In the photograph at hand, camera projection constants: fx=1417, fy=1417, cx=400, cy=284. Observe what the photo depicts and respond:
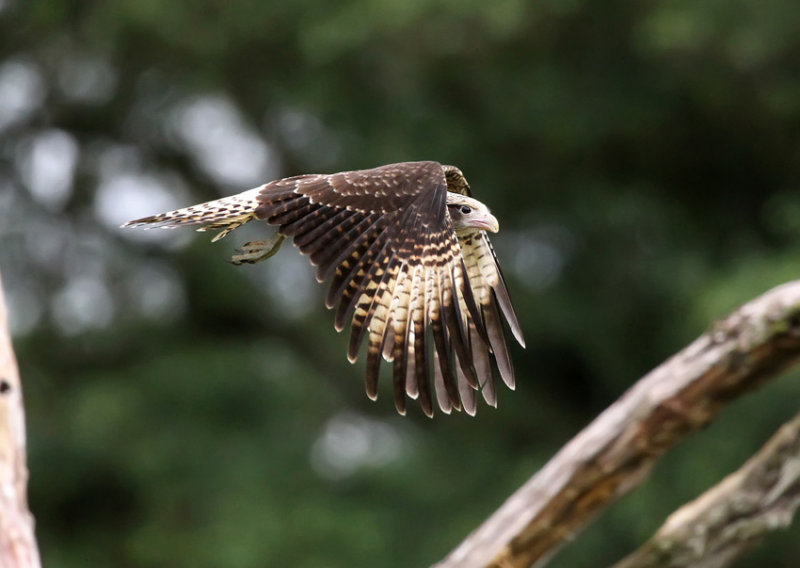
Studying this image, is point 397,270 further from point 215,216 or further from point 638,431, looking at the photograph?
point 638,431

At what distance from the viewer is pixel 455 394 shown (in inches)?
148

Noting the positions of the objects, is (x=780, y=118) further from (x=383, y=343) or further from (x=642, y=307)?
(x=383, y=343)

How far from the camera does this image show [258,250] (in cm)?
450

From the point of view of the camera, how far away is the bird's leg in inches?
172

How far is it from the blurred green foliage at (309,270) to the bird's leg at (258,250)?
164 inches

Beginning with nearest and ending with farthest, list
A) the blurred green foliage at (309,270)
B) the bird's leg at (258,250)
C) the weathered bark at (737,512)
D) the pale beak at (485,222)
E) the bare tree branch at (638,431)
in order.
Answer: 1. the bare tree branch at (638,431)
2. the weathered bark at (737,512)
3. the bird's leg at (258,250)
4. the pale beak at (485,222)
5. the blurred green foliage at (309,270)

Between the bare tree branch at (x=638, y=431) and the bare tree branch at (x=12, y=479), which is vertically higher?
the bare tree branch at (x=12, y=479)

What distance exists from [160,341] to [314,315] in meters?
1.15

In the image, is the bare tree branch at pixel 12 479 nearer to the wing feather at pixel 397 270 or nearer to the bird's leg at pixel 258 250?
the wing feather at pixel 397 270

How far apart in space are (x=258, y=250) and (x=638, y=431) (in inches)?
53.8

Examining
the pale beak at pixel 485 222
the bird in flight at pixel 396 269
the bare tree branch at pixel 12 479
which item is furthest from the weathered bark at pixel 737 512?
the bare tree branch at pixel 12 479

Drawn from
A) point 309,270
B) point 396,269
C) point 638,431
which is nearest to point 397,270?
point 396,269

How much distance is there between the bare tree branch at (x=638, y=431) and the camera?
380cm

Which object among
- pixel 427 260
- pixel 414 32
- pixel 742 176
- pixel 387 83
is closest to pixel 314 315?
pixel 387 83
